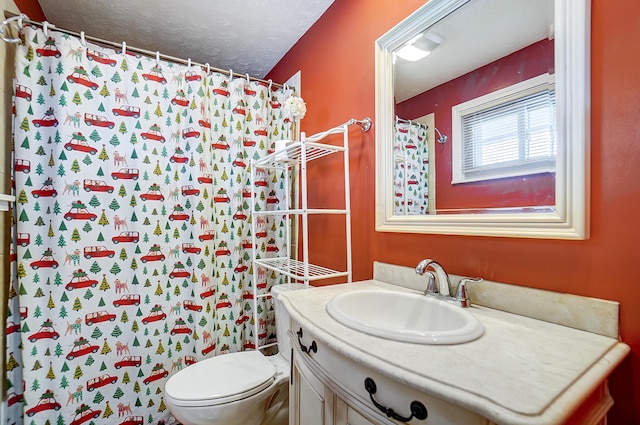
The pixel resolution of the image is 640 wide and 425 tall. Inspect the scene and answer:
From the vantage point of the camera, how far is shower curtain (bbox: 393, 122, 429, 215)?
1.14 m

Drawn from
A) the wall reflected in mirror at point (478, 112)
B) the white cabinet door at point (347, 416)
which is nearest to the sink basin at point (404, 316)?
the white cabinet door at point (347, 416)

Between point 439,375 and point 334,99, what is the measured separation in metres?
1.46

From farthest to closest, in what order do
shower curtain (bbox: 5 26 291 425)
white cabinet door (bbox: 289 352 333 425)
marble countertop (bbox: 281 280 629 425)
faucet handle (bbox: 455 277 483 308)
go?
shower curtain (bbox: 5 26 291 425) → faucet handle (bbox: 455 277 483 308) → white cabinet door (bbox: 289 352 333 425) → marble countertop (bbox: 281 280 629 425)

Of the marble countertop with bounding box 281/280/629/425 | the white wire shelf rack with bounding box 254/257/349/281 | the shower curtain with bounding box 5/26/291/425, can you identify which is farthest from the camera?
the white wire shelf rack with bounding box 254/257/349/281

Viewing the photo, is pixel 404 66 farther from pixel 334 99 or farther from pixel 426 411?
pixel 426 411

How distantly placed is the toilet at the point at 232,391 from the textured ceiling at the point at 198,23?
187 cm

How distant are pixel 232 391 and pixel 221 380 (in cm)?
11

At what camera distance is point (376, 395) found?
0.60 m

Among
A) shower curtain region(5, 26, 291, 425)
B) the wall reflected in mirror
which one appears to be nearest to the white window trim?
the wall reflected in mirror

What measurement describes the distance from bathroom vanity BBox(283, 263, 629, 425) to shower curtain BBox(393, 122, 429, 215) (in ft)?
1.29

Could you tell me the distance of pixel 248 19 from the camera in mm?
1714

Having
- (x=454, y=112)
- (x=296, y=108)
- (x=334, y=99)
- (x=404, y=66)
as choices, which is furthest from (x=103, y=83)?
(x=454, y=112)

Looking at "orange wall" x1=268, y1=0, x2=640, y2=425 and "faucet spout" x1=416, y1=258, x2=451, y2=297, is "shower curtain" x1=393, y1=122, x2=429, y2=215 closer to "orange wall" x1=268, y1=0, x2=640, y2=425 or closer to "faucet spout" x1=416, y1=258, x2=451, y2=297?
"orange wall" x1=268, y1=0, x2=640, y2=425

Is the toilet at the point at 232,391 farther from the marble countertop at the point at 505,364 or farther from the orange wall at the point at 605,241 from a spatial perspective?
the orange wall at the point at 605,241
